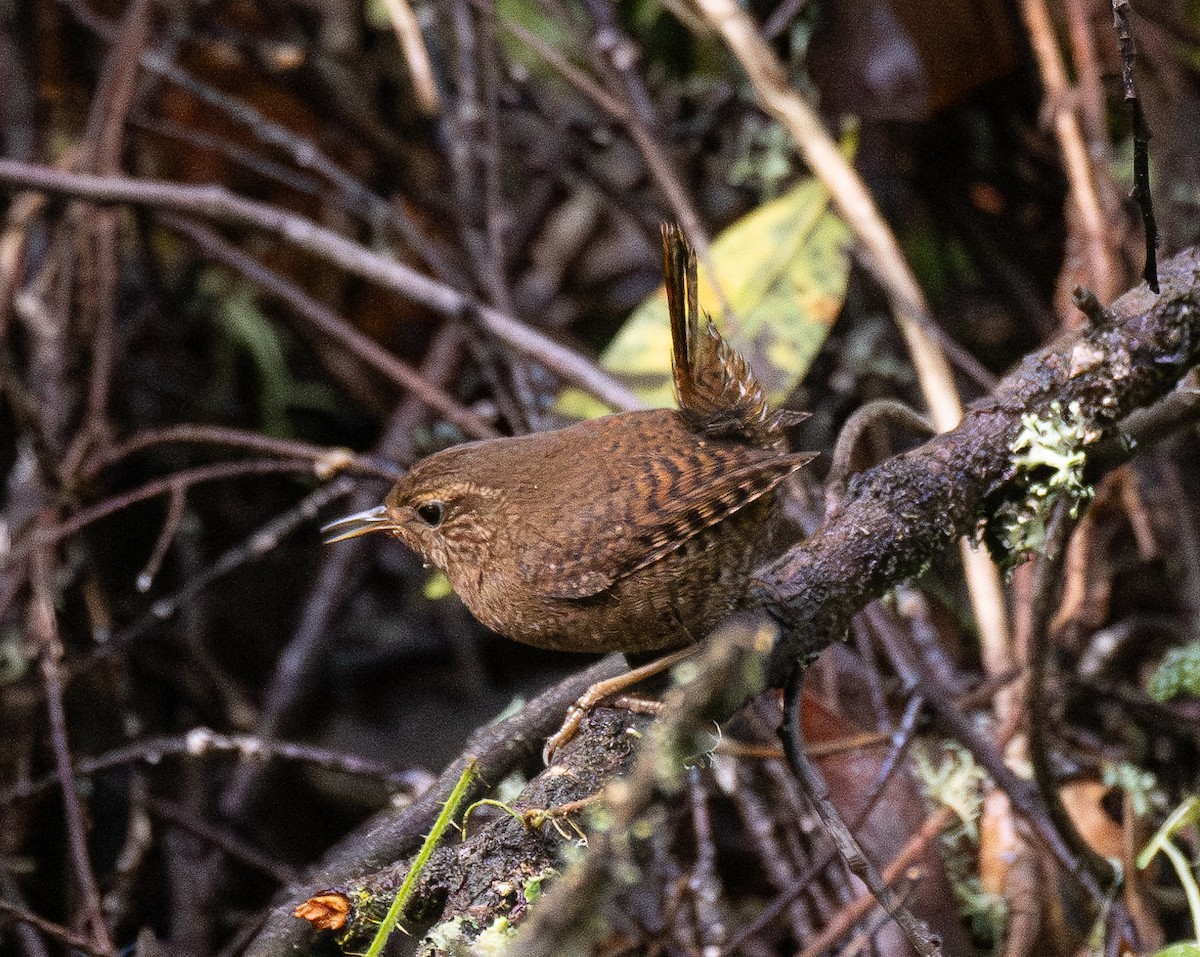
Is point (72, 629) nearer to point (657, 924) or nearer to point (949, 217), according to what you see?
point (657, 924)

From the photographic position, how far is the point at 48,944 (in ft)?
10.7

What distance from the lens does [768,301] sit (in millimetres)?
3385

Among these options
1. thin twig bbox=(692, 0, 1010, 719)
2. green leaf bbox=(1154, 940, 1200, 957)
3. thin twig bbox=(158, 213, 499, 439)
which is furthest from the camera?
thin twig bbox=(158, 213, 499, 439)

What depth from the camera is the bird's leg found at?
204cm

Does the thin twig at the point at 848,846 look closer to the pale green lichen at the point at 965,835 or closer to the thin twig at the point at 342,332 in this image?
the pale green lichen at the point at 965,835

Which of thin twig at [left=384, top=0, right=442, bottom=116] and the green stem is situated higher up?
thin twig at [left=384, top=0, right=442, bottom=116]

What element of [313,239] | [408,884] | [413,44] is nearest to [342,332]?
[313,239]

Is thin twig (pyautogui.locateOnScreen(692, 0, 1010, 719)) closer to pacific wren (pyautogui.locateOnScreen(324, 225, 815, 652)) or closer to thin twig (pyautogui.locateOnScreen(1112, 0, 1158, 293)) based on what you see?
pacific wren (pyautogui.locateOnScreen(324, 225, 815, 652))

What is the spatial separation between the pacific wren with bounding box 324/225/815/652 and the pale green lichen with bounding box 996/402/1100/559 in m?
0.37

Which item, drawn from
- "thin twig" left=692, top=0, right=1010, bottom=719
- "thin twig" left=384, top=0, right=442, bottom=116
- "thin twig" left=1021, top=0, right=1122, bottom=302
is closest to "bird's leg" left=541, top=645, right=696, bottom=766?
"thin twig" left=692, top=0, right=1010, bottom=719

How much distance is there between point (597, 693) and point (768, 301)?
165cm

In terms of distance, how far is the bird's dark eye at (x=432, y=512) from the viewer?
8.28 feet

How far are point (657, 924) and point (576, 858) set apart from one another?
1.57 meters


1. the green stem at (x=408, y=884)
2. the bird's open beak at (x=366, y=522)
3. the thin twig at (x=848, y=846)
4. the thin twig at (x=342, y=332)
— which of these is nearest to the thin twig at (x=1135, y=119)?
the thin twig at (x=848, y=846)
